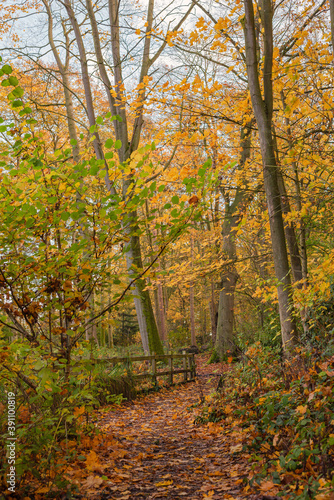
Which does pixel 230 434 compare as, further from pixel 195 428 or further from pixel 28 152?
pixel 28 152

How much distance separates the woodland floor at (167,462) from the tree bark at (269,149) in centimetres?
178

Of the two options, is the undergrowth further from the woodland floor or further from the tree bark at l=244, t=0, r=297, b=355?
the tree bark at l=244, t=0, r=297, b=355

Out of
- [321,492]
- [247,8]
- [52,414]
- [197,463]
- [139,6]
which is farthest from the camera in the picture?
[139,6]

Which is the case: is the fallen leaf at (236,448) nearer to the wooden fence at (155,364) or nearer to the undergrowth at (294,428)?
the undergrowth at (294,428)

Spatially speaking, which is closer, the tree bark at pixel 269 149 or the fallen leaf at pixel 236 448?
the fallen leaf at pixel 236 448

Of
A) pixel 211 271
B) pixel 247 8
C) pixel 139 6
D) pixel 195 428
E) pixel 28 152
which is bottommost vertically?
pixel 195 428

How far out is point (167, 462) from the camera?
4.00 meters

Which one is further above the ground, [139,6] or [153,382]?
[139,6]

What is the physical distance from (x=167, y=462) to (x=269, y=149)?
4.17 metres

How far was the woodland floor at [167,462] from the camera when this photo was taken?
3.08 meters

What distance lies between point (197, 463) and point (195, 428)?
4.77 ft

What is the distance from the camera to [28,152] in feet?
9.61

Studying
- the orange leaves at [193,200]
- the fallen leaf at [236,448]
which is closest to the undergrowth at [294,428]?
the fallen leaf at [236,448]

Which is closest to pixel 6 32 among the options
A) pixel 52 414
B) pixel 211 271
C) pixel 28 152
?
pixel 211 271
